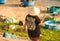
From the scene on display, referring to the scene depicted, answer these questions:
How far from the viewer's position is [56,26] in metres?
6.29

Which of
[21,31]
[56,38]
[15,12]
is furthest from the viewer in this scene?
[15,12]

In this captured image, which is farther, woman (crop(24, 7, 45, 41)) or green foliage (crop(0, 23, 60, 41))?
green foliage (crop(0, 23, 60, 41))

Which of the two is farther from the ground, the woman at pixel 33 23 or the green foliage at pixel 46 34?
the woman at pixel 33 23

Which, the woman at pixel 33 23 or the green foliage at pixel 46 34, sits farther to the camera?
the green foliage at pixel 46 34

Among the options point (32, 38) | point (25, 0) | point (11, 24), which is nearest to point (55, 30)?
point (11, 24)

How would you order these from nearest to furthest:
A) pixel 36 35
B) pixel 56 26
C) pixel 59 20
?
pixel 36 35 < pixel 56 26 < pixel 59 20

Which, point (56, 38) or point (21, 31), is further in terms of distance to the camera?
point (21, 31)

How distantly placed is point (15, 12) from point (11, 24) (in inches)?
76.4

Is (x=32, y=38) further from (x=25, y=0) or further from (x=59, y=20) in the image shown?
(x=25, y=0)

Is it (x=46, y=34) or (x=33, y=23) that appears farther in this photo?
(x=46, y=34)

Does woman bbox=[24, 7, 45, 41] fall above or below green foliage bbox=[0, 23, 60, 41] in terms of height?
above

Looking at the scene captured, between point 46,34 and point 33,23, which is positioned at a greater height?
point 33,23

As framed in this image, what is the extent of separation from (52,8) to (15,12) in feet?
4.53

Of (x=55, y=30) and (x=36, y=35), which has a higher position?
(x=36, y=35)
